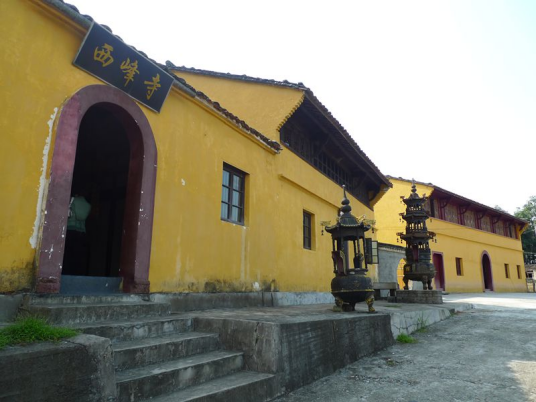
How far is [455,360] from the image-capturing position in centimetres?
504

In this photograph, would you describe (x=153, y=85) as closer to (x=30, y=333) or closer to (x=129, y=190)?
(x=129, y=190)

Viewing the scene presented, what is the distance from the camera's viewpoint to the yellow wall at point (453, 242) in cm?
2250

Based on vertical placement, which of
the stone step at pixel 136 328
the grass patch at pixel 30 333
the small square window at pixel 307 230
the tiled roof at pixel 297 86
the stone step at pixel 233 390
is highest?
the tiled roof at pixel 297 86

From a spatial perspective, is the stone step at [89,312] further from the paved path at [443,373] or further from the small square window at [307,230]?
the small square window at [307,230]

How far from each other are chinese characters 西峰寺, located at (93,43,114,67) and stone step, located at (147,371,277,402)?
4222 mm

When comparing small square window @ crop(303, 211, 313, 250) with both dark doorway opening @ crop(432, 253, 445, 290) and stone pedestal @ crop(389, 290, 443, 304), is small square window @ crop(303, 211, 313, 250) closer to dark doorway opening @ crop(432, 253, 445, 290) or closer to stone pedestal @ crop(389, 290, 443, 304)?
stone pedestal @ crop(389, 290, 443, 304)

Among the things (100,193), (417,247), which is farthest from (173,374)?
(417,247)

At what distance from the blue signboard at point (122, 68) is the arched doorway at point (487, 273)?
27801 millimetres

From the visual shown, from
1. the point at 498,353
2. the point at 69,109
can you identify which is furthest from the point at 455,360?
the point at 69,109

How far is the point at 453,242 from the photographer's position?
77.3 ft

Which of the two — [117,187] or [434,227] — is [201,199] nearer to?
[117,187]

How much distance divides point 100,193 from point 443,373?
673 centimetres

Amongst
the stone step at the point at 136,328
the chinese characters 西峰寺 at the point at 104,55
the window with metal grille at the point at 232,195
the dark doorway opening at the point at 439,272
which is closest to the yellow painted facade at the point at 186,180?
the window with metal grille at the point at 232,195

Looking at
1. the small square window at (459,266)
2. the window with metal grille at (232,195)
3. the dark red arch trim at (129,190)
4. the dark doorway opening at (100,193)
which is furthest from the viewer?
the small square window at (459,266)
